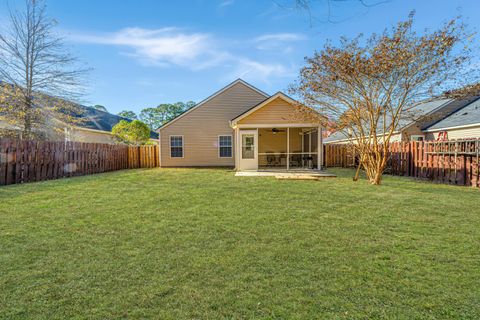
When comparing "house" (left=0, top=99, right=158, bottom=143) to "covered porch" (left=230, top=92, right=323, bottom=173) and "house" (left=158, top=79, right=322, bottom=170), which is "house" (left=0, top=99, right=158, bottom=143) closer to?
"house" (left=158, top=79, right=322, bottom=170)

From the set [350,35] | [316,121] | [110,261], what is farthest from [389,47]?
[110,261]

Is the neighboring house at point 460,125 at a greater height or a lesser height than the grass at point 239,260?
greater

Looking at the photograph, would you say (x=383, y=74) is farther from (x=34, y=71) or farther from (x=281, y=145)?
(x=34, y=71)

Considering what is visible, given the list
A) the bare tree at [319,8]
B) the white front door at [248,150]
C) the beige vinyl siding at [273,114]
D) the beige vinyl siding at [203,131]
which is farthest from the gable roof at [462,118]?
the bare tree at [319,8]

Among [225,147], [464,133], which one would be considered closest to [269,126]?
[225,147]

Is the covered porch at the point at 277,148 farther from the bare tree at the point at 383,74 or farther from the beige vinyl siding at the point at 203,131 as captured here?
the bare tree at the point at 383,74

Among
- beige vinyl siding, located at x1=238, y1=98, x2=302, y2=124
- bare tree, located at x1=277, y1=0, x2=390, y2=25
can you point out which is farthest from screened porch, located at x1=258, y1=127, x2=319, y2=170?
bare tree, located at x1=277, y1=0, x2=390, y2=25

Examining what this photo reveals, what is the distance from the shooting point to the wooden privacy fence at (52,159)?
9258 millimetres

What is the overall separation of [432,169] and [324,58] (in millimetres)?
6340

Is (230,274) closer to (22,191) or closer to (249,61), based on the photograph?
(22,191)

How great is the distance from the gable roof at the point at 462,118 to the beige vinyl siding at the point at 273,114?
996 centimetres

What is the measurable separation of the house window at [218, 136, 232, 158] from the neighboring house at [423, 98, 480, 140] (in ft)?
43.1

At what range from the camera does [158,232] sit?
4117 mm

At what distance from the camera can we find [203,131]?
56.9 feet
